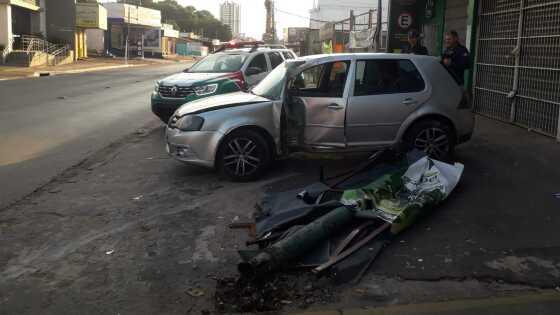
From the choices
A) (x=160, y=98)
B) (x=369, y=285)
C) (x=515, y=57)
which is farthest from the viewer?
(x=160, y=98)

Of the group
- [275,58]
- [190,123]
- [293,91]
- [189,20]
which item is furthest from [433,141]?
[189,20]

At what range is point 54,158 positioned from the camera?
9.60 m

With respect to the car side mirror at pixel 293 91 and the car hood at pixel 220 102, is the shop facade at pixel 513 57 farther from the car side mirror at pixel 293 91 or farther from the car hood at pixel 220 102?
the car hood at pixel 220 102

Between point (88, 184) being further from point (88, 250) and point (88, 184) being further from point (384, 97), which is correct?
point (384, 97)

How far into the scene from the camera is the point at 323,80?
26.4 ft

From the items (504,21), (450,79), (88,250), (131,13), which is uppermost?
(131,13)

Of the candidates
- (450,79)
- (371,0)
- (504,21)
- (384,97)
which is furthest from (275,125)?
(371,0)

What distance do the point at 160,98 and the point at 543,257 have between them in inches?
351

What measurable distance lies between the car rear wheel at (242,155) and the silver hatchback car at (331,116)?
0.01m

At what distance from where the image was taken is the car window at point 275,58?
1328 cm

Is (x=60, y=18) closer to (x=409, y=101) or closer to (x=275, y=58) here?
(x=275, y=58)

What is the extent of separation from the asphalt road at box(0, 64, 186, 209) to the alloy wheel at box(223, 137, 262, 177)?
2.54m

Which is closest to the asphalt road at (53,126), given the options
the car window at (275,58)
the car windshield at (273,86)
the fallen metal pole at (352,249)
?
the car windshield at (273,86)

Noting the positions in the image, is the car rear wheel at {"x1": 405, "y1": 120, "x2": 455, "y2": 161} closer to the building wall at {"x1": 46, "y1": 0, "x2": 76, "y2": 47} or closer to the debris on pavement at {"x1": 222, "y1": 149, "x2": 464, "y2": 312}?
the debris on pavement at {"x1": 222, "y1": 149, "x2": 464, "y2": 312}
